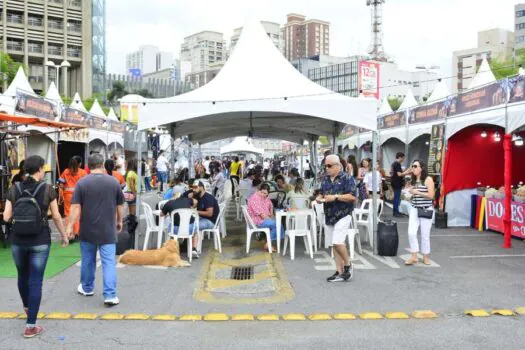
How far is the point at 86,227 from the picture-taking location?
18.2 feet

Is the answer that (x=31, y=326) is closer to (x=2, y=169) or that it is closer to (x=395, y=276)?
(x=395, y=276)

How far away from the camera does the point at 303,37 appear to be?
164 m

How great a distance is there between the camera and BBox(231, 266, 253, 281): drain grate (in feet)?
24.2

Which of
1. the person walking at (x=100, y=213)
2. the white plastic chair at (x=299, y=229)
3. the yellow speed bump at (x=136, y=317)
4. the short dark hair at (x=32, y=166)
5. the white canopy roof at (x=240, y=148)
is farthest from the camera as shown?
the white canopy roof at (x=240, y=148)

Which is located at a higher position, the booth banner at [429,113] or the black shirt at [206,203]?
the booth banner at [429,113]

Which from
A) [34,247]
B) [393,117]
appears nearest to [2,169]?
[34,247]

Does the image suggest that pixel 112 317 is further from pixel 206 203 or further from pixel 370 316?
pixel 206 203

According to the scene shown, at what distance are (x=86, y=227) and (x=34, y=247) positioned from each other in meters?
0.87

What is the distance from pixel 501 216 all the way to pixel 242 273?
19.9 ft

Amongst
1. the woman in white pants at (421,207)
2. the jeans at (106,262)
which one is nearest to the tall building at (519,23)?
the woman in white pants at (421,207)

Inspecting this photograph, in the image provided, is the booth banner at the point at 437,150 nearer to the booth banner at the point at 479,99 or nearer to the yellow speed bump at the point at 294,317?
the booth banner at the point at 479,99

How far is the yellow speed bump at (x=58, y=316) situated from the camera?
5207 millimetres

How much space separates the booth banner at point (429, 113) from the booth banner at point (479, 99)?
0.71 m

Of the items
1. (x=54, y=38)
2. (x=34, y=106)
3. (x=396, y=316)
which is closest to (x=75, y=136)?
(x=34, y=106)
